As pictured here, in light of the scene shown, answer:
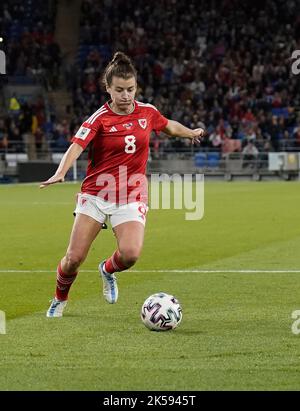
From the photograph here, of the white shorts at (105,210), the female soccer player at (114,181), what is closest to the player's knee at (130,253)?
the female soccer player at (114,181)

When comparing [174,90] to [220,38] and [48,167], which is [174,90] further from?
[48,167]

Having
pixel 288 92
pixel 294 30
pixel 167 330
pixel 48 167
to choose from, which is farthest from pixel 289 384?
pixel 294 30

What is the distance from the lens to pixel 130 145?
10578mm

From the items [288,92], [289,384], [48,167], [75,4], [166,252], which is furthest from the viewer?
[75,4]

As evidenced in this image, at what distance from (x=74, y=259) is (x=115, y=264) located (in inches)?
25.2

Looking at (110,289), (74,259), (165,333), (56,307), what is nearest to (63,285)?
(56,307)

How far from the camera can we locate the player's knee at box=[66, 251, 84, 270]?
10.5 m

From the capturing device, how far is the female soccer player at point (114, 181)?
10.5 m

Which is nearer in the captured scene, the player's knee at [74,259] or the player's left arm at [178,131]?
the player's knee at [74,259]

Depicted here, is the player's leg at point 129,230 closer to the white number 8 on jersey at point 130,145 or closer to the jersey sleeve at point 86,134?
the white number 8 on jersey at point 130,145

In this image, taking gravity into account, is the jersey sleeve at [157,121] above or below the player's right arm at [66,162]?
above

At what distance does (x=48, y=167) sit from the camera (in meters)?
43.2

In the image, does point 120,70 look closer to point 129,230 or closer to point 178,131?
point 178,131

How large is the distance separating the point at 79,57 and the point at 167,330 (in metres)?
43.5
